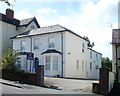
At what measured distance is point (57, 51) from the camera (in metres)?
27.9

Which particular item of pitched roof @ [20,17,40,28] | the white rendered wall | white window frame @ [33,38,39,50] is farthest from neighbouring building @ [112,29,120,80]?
pitched roof @ [20,17,40,28]

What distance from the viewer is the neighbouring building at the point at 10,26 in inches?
1443

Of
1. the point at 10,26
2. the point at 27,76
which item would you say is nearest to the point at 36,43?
the point at 10,26

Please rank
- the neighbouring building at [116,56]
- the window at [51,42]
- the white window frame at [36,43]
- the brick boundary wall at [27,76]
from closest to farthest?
the brick boundary wall at [27,76]
the neighbouring building at [116,56]
the window at [51,42]
the white window frame at [36,43]

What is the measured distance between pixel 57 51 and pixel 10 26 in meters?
14.2

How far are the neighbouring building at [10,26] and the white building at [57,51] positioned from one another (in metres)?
3.84

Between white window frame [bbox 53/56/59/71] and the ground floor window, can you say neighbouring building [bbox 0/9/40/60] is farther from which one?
white window frame [bbox 53/56/59/71]

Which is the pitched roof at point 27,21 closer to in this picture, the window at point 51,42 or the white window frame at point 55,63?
the window at point 51,42

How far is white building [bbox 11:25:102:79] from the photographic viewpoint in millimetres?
27672

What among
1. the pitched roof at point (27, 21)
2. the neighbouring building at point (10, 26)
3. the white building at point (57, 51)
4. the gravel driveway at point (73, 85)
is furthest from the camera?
the pitched roof at point (27, 21)

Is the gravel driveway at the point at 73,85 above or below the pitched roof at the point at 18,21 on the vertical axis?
below

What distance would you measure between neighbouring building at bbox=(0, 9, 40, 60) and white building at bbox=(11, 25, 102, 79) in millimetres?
3841

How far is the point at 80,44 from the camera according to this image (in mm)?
31766

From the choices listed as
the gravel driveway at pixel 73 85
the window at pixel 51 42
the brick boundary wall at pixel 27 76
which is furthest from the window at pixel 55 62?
the brick boundary wall at pixel 27 76
